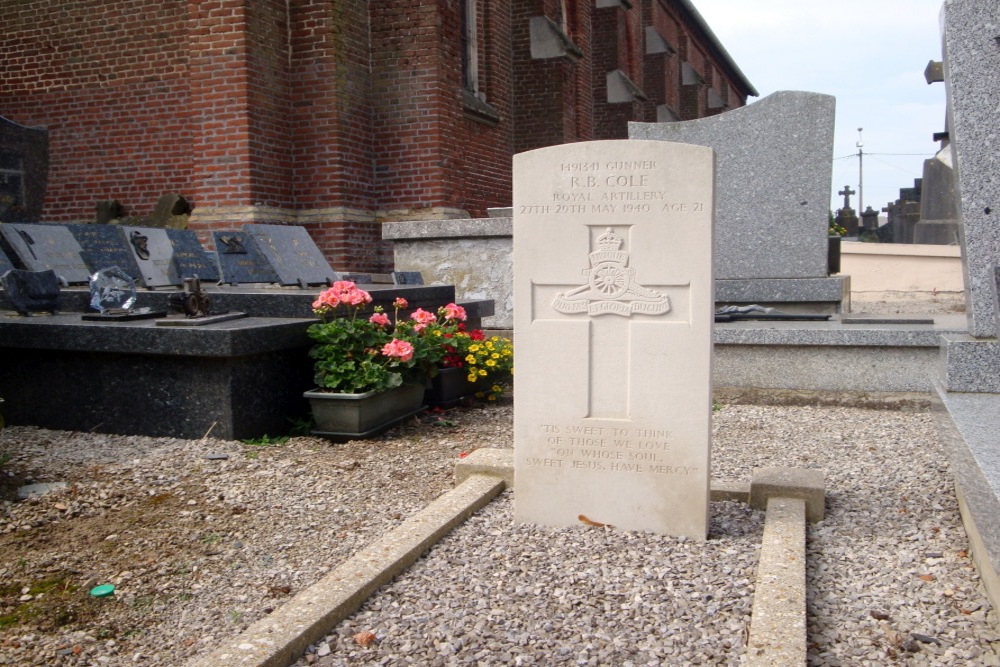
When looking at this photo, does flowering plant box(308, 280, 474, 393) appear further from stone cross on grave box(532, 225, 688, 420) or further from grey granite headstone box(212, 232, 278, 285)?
stone cross on grave box(532, 225, 688, 420)

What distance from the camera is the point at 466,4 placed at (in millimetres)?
13852

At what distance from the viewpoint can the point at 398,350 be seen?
5.54 meters

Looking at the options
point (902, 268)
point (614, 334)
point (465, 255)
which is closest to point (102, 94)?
point (465, 255)

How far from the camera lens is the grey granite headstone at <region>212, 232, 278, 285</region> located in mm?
7219

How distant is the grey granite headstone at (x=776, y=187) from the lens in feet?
26.3

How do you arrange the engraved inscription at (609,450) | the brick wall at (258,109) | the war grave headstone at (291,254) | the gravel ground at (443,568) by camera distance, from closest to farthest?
the gravel ground at (443,568) < the engraved inscription at (609,450) < the war grave headstone at (291,254) < the brick wall at (258,109)

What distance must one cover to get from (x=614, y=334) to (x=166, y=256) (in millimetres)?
5622

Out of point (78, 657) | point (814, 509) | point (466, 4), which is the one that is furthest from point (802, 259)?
point (466, 4)

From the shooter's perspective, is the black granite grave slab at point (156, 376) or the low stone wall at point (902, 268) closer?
the black granite grave slab at point (156, 376)

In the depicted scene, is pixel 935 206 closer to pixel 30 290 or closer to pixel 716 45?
pixel 30 290

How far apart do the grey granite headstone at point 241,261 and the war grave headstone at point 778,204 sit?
13.1 ft

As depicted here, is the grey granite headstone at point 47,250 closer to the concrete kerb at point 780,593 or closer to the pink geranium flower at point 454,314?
the pink geranium flower at point 454,314

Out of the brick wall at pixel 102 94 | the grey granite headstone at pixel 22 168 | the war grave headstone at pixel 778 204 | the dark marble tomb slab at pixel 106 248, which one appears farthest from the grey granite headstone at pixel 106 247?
the war grave headstone at pixel 778 204

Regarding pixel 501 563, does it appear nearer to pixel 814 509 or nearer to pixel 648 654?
pixel 648 654
